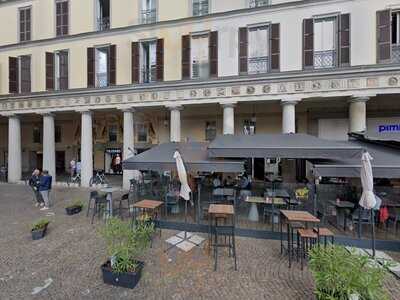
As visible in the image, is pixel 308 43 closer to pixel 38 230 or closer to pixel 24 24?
pixel 38 230

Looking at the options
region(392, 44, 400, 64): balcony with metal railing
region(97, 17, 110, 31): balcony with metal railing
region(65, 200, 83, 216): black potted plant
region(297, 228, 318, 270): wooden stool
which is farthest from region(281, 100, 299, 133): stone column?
region(97, 17, 110, 31): balcony with metal railing

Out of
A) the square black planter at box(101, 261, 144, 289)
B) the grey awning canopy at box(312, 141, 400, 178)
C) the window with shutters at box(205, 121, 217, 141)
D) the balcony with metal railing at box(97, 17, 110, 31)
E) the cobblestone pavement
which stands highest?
the balcony with metal railing at box(97, 17, 110, 31)

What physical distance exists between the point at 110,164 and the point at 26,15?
40.8 feet

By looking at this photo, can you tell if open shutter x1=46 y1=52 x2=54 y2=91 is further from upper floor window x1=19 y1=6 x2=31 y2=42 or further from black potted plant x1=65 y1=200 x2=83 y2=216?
black potted plant x1=65 y1=200 x2=83 y2=216

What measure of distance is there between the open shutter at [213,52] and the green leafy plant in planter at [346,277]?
456 inches

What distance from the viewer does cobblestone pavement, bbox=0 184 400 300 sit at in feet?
14.6

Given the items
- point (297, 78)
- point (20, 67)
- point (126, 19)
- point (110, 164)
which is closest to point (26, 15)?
point (20, 67)

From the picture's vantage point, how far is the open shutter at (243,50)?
522 inches

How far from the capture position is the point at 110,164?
21859mm

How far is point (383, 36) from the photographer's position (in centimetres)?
1138

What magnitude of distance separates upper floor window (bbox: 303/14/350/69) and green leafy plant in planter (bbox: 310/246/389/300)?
10979 mm

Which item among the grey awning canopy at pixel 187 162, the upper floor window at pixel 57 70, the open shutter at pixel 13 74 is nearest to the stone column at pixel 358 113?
the grey awning canopy at pixel 187 162

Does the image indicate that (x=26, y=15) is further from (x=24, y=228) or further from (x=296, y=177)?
(x=296, y=177)

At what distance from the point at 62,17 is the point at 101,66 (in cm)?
453
